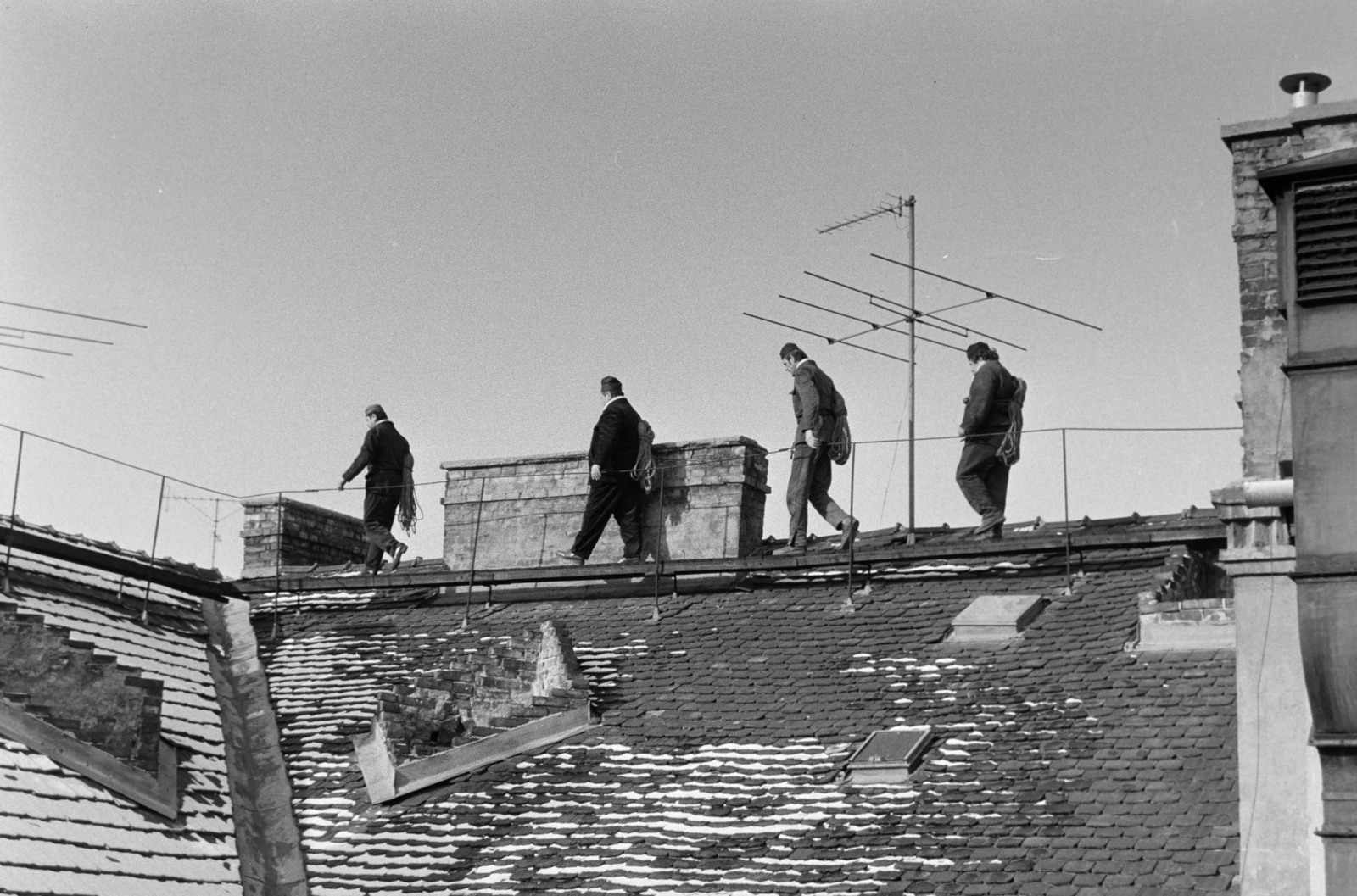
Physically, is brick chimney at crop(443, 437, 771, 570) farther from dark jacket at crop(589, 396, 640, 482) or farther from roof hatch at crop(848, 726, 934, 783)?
roof hatch at crop(848, 726, 934, 783)

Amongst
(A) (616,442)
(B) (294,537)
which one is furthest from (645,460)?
(B) (294,537)

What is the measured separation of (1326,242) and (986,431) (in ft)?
24.0

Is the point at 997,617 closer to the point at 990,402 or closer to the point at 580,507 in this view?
the point at 990,402

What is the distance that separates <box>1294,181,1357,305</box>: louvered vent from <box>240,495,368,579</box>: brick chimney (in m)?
13.9

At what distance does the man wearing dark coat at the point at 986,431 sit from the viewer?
1888 centimetres

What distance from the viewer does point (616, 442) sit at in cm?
2092

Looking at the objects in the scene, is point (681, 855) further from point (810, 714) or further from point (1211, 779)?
point (1211, 779)

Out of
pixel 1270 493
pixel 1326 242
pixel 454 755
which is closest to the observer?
pixel 1326 242

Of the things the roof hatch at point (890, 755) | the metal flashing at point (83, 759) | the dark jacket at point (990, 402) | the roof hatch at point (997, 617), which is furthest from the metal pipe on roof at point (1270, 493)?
the metal flashing at point (83, 759)

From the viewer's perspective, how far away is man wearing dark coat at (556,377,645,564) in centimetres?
2080

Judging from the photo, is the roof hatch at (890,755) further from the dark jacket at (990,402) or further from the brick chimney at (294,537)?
the brick chimney at (294,537)

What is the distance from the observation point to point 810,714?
1542 cm

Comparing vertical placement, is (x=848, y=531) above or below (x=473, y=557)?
above

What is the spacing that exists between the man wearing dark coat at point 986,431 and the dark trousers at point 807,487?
1.50 metres
